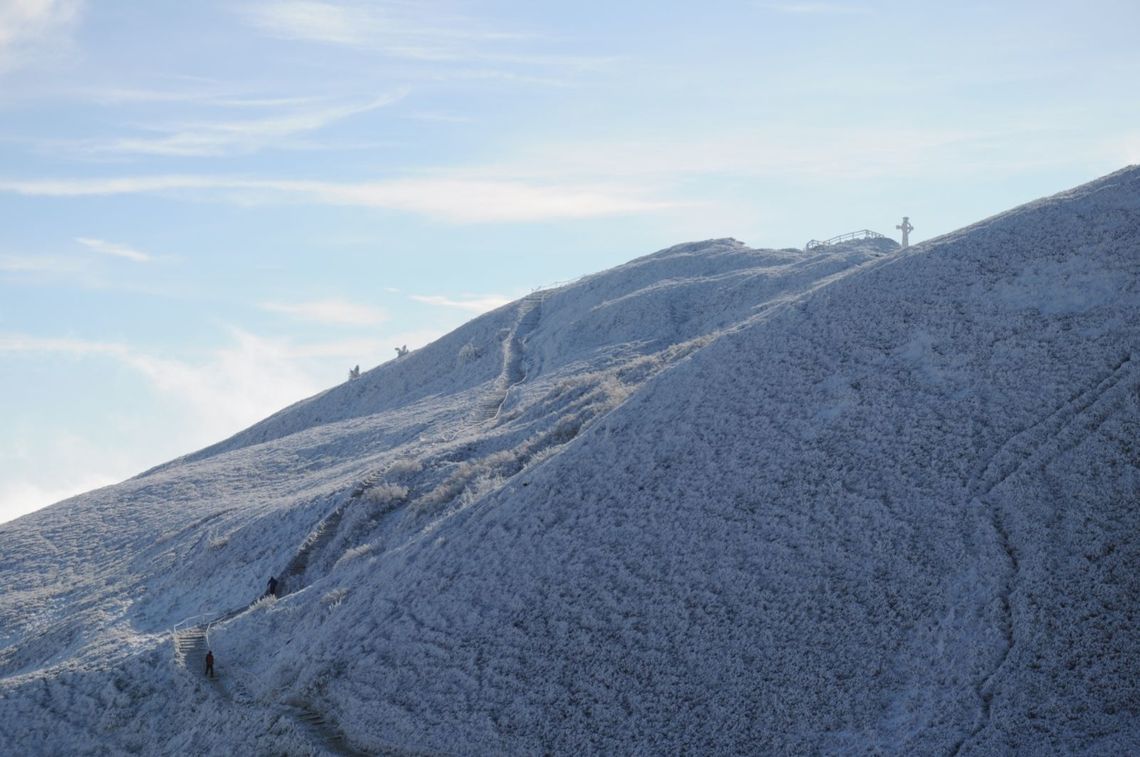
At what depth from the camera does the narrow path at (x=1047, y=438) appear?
70.8ft

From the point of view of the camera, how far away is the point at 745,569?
75.0 ft

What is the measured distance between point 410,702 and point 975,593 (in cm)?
1174

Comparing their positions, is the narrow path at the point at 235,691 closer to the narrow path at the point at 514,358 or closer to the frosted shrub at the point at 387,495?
the frosted shrub at the point at 387,495

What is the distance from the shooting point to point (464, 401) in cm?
5525

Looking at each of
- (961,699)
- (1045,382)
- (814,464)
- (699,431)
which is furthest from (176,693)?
(1045,382)

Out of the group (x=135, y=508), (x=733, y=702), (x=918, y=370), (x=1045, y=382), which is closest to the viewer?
(x=733, y=702)

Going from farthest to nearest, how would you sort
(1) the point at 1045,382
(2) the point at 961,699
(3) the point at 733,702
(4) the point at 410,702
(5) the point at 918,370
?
(5) the point at 918,370 < (1) the point at 1045,382 < (4) the point at 410,702 < (3) the point at 733,702 < (2) the point at 961,699

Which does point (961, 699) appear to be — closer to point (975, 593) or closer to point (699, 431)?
point (975, 593)

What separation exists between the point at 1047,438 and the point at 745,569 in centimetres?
715

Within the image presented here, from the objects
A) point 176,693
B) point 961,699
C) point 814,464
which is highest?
point 814,464

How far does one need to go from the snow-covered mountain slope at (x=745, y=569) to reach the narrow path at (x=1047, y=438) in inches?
2.6

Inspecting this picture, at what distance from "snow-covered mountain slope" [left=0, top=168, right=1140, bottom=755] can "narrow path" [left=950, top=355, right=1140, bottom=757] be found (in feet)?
0.22

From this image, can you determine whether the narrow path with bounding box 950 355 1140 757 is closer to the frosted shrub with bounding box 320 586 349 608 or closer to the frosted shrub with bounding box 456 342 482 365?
the frosted shrub with bounding box 320 586 349 608

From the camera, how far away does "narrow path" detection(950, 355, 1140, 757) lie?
21.6m
